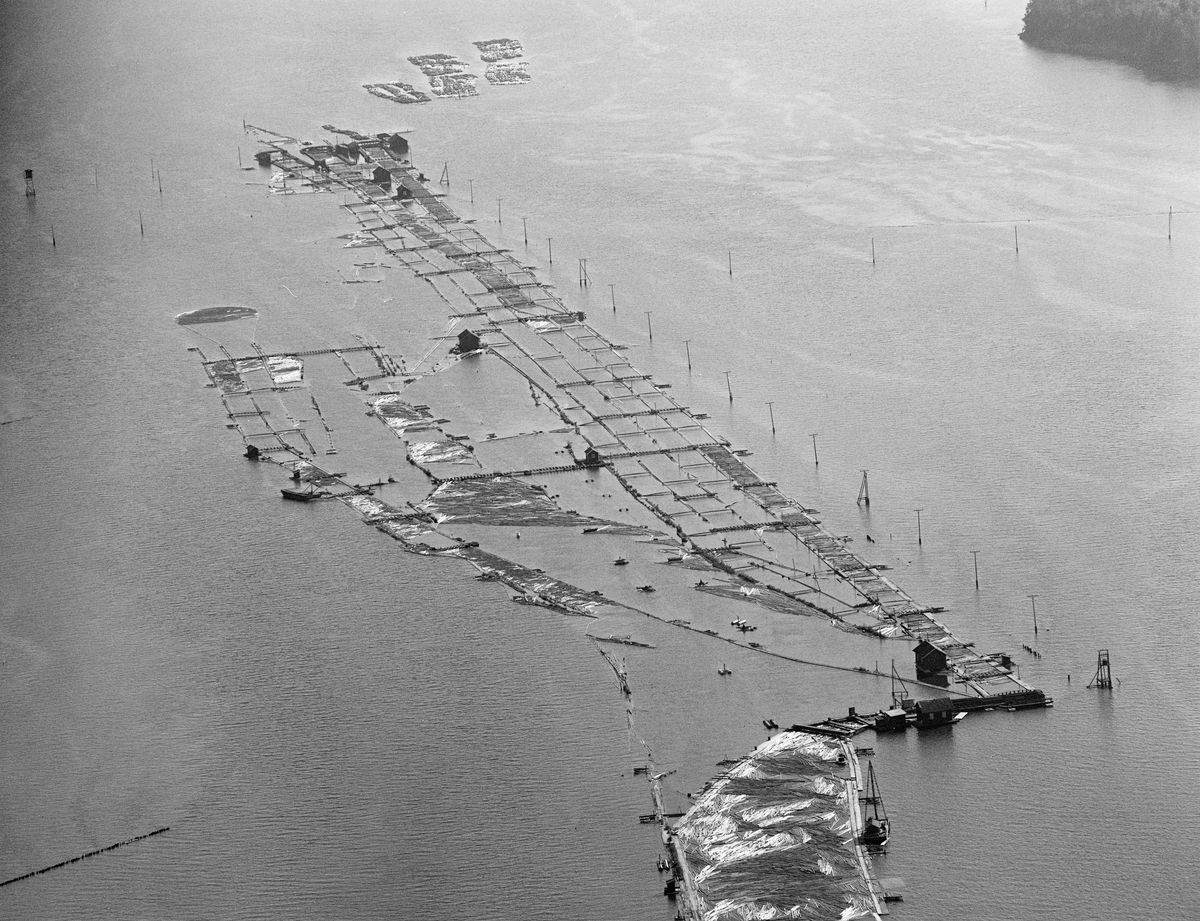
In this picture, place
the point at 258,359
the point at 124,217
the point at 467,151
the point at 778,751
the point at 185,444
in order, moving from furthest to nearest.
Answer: the point at 467,151 < the point at 124,217 < the point at 258,359 < the point at 185,444 < the point at 778,751

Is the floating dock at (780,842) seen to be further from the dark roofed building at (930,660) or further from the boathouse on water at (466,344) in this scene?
the boathouse on water at (466,344)

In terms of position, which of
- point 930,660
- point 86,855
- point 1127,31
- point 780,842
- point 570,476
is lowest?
point 86,855

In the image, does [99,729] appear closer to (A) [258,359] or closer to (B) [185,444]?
(B) [185,444]

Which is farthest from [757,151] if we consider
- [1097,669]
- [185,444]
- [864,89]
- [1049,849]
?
[1049,849]

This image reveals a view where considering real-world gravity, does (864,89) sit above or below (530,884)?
above

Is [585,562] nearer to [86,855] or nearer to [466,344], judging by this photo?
[86,855]

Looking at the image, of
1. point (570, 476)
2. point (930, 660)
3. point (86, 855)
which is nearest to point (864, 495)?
point (570, 476)
